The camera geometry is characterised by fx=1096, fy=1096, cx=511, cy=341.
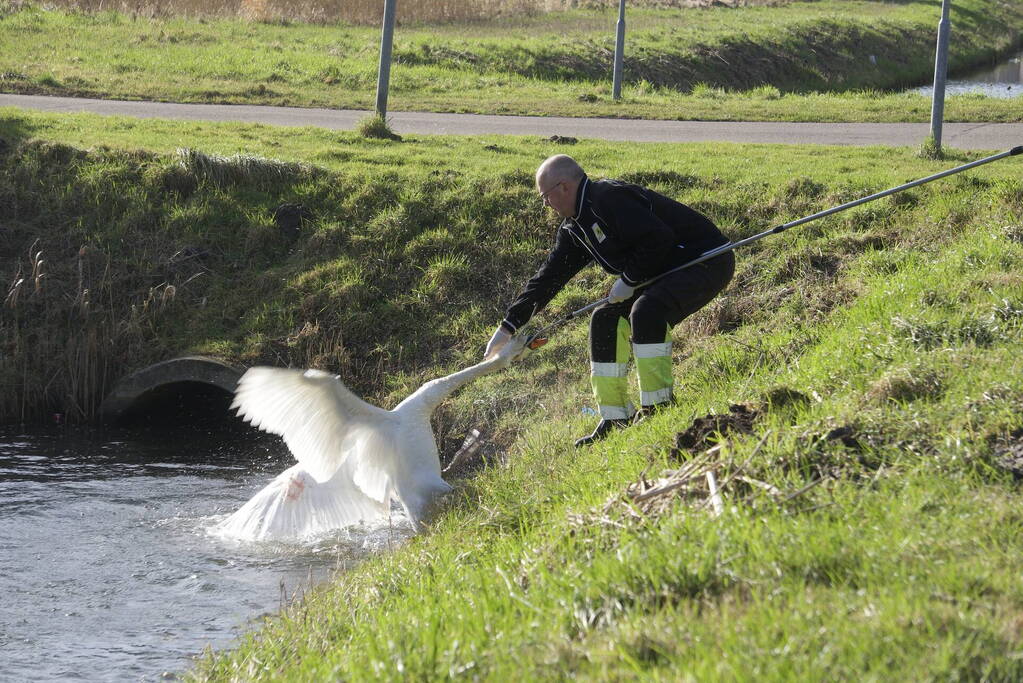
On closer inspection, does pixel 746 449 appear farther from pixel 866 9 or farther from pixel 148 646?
pixel 866 9

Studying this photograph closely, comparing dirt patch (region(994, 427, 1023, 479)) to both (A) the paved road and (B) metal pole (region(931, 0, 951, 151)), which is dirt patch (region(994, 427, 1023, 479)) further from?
(A) the paved road

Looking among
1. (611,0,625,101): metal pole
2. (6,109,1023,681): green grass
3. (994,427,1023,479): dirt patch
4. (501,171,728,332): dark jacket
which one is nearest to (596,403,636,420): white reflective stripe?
(6,109,1023,681): green grass

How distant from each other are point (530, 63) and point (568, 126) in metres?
7.50

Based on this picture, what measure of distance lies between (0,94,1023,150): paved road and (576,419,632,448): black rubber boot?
842 centimetres

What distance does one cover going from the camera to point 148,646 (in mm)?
6012

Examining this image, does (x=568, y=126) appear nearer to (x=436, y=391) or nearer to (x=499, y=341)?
(x=499, y=341)

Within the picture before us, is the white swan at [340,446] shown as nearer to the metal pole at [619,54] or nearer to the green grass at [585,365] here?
the green grass at [585,365]

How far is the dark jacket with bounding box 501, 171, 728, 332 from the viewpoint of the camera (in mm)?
6398

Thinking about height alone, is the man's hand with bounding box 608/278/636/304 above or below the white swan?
above

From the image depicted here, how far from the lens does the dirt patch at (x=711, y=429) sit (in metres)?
5.45

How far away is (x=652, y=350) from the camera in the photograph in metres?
6.51

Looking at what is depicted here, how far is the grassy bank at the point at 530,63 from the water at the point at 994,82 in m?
0.80

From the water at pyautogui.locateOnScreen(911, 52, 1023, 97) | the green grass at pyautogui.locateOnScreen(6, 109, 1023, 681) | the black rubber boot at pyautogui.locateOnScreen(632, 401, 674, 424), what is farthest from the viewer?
the water at pyautogui.locateOnScreen(911, 52, 1023, 97)

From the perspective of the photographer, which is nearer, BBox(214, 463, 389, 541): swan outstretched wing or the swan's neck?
the swan's neck
